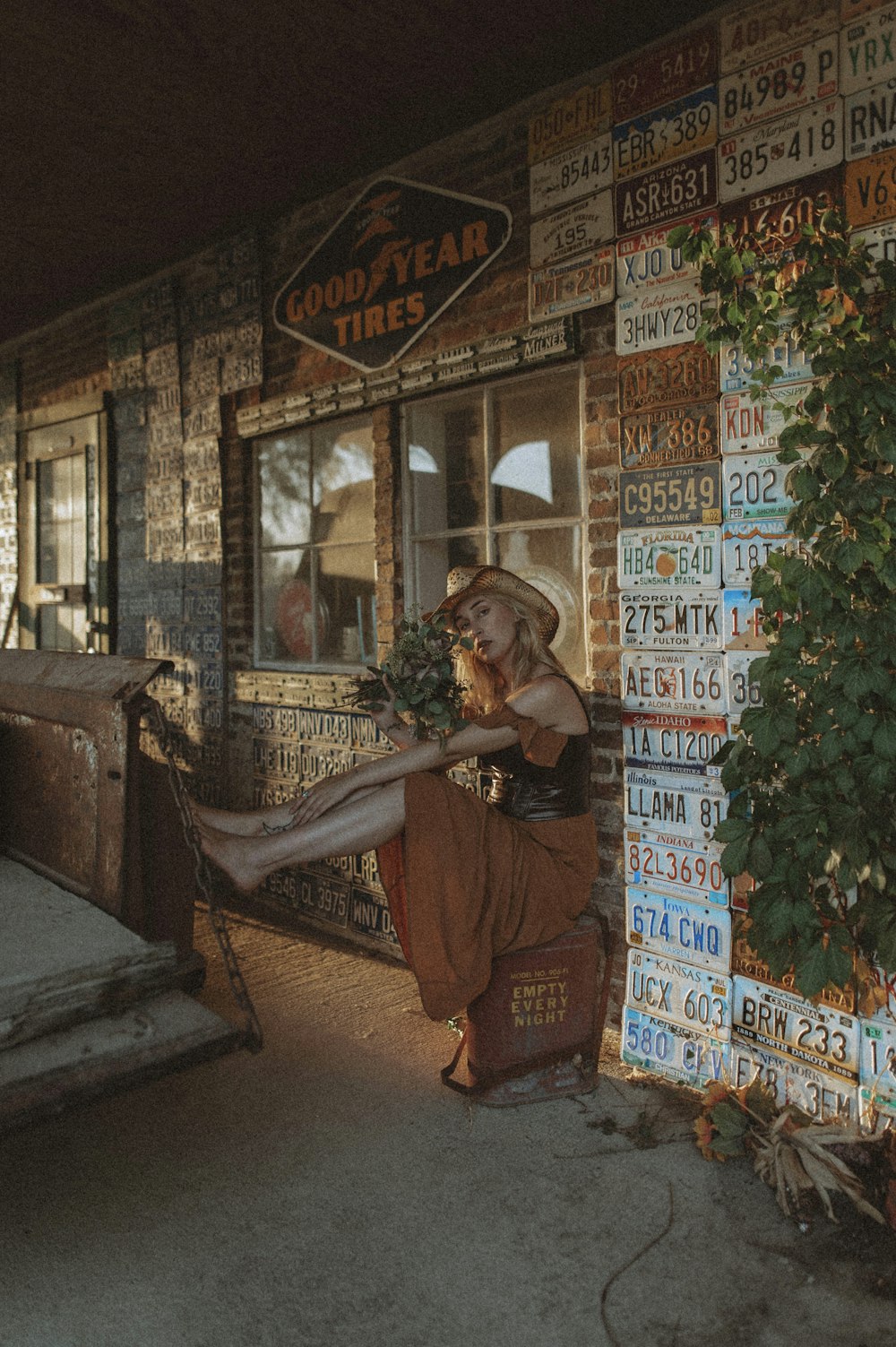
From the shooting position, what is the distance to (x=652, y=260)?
3.47 meters

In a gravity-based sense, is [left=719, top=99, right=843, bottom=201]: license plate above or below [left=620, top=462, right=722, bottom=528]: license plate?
above

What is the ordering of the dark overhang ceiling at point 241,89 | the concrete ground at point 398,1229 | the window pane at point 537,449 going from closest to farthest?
the concrete ground at point 398,1229 < the dark overhang ceiling at point 241,89 < the window pane at point 537,449

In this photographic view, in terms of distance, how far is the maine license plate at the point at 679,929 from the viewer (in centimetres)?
328

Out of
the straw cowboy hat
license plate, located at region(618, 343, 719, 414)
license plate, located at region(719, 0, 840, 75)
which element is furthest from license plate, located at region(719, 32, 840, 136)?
the straw cowboy hat

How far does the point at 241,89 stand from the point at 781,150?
87.8 inches

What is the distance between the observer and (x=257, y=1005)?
4027 millimetres

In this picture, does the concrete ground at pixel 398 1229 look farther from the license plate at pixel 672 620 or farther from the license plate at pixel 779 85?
the license plate at pixel 779 85

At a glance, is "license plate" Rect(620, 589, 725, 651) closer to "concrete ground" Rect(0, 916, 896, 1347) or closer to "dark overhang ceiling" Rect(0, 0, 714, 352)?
"concrete ground" Rect(0, 916, 896, 1347)

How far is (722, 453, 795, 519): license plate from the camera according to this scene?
122 inches

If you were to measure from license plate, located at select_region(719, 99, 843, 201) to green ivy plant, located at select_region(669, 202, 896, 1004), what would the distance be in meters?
0.20

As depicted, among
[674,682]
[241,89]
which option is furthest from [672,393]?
[241,89]

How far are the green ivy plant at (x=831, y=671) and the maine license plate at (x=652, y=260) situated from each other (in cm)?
48

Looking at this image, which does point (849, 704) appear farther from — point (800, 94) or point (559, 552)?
point (800, 94)

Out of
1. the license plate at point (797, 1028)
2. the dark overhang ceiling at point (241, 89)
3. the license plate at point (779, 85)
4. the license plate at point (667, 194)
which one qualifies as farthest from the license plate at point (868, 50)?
the license plate at point (797, 1028)
